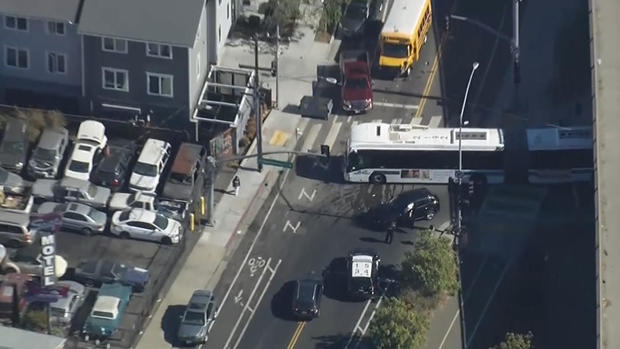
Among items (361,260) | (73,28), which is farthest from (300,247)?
(73,28)

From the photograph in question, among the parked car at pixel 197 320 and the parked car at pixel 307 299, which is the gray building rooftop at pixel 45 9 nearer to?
the parked car at pixel 197 320

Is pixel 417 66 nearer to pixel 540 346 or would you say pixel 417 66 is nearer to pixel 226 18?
pixel 226 18

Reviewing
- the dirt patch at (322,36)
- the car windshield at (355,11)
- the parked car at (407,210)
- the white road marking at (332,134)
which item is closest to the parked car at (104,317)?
the parked car at (407,210)

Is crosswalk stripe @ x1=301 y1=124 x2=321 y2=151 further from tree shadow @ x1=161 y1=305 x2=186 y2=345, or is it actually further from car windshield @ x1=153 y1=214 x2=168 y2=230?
tree shadow @ x1=161 y1=305 x2=186 y2=345

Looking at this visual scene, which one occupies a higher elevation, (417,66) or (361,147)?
(417,66)

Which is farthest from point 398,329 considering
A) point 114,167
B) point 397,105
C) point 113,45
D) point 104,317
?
point 113,45

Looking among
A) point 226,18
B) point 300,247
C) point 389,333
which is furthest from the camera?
point 226,18

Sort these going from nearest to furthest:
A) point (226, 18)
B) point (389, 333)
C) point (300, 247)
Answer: point (389, 333) < point (300, 247) < point (226, 18)
